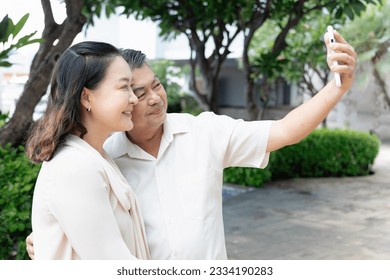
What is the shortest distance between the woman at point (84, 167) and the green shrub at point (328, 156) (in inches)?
314

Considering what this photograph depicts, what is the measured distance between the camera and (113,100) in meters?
1.29

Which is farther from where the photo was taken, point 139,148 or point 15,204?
point 15,204

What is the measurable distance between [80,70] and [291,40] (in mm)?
9519

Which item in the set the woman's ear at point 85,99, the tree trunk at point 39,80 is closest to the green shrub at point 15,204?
the tree trunk at point 39,80

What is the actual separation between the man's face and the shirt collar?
0.03 meters

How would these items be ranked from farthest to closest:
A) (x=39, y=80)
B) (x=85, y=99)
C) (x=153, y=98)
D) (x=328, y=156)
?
(x=328, y=156) < (x=39, y=80) < (x=153, y=98) < (x=85, y=99)

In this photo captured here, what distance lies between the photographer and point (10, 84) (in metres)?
16.1

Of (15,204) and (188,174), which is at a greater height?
(188,174)

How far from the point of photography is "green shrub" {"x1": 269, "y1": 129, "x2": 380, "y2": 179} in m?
9.26

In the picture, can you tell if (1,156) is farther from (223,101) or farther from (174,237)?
(223,101)

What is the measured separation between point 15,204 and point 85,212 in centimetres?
215

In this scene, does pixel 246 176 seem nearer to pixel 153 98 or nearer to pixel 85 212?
pixel 153 98

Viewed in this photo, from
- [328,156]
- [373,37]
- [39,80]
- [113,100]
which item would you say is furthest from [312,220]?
[373,37]

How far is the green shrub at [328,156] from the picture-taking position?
30.4 ft
